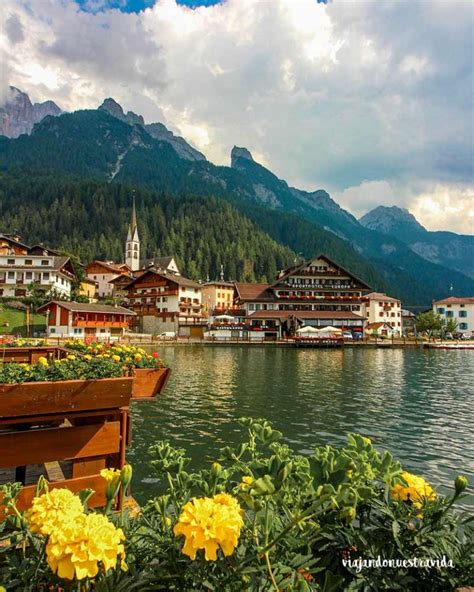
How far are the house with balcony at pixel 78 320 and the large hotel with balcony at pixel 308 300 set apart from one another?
25984mm

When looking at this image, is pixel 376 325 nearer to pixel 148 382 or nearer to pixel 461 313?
pixel 461 313

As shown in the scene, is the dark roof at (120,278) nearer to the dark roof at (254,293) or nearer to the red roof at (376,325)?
the dark roof at (254,293)

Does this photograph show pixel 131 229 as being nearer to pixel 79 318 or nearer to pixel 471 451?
pixel 79 318

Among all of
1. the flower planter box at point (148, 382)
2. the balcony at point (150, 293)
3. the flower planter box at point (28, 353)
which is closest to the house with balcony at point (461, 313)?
the balcony at point (150, 293)

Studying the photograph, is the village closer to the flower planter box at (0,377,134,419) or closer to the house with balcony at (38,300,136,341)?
the house with balcony at (38,300,136,341)

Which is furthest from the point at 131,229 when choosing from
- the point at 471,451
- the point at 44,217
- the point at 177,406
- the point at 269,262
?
the point at 471,451

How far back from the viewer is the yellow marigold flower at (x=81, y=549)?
5.63ft

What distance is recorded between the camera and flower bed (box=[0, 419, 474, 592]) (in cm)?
189

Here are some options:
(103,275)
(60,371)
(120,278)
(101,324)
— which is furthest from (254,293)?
(60,371)

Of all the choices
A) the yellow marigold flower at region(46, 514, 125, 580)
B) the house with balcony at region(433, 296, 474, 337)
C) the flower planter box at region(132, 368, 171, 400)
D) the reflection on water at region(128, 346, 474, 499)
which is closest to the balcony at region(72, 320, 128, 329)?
the reflection on water at region(128, 346, 474, 499)

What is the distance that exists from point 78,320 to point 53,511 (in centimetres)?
6184

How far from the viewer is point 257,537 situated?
2.54m

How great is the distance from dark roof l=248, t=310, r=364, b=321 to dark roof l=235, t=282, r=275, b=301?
309 cm

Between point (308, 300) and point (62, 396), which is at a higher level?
point (308, 300)
